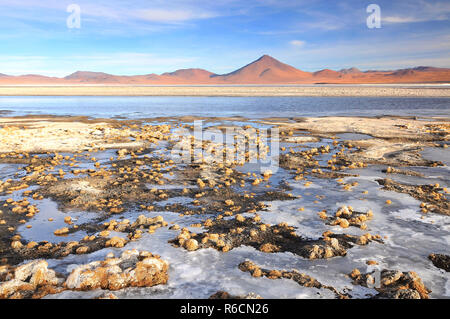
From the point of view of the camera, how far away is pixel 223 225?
564 centimetres

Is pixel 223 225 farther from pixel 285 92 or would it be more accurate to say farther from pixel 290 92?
pixel 285 92

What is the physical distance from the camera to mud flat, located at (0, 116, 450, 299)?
387 cm

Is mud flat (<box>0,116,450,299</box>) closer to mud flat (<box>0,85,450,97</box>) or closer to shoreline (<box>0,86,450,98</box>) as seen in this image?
shoreline (<box>0,86,450,98</box>)

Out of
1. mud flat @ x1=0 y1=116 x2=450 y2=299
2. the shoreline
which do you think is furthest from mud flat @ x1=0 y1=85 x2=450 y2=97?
mud flat @ x1=0 y1=116 x2=450 y2=299

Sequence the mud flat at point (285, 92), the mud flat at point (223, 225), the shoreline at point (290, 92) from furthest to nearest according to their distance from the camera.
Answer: the mud flat at point (285, 92), the shoreline at point (290, 92), the mud flat at point (223, 225)

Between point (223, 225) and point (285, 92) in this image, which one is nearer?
point (223, 225)

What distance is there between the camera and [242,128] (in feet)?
56.9

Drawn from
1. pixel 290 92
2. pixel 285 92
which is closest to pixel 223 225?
pixel 290 92

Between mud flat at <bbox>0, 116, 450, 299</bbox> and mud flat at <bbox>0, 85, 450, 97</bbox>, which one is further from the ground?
mud flat at <bbox>0, 85, 450, 97</bbox>

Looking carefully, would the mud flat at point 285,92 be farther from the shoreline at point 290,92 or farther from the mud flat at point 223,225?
the mud flat at point 223,225

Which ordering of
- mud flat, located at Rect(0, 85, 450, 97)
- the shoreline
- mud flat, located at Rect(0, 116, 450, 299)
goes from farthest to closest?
mud flat, located at Rect(0, 85, 450, 97), the shoreline, mud flat, located at Rect(0, 116, 450, 299)

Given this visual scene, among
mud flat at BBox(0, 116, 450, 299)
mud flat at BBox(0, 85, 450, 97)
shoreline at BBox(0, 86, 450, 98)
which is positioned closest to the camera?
mud flat at BBox(0, 116, 450, 299)

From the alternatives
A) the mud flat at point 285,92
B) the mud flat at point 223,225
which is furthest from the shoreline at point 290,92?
the mud flat at point 223,225

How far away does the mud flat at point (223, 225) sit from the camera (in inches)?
152
